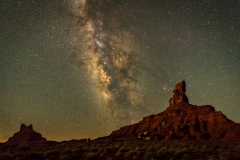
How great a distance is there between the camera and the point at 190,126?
78938 mm

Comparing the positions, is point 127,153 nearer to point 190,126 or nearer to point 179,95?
point 190,126

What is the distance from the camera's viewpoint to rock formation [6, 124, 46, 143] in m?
116

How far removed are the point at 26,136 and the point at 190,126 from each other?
275 feet

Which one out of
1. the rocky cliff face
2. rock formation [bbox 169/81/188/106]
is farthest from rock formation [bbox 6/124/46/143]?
rock formation [bbox 169/81/188/106]

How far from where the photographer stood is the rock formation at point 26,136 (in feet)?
379

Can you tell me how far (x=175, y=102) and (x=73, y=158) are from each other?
10671 centimetres

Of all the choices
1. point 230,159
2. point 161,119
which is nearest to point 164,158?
point 230,159

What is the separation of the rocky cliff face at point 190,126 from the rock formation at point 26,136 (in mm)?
46740

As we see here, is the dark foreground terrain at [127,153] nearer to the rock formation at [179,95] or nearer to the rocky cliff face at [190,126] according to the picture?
the rocky cliff face at [190,126]

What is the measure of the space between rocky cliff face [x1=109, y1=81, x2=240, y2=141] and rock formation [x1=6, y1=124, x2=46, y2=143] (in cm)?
4674

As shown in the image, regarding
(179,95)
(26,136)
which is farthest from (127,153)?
(26,136)

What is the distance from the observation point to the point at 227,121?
75.4 meters

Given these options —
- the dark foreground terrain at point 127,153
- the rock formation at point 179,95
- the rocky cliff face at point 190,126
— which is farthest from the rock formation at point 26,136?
the dark foreground terrain at point 127,153

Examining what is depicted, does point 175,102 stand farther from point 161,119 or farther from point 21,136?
point 21,136
